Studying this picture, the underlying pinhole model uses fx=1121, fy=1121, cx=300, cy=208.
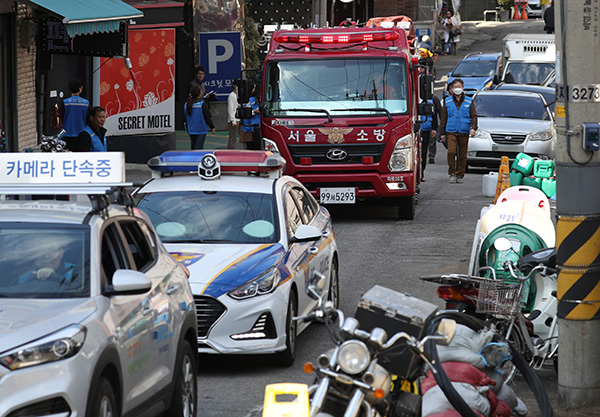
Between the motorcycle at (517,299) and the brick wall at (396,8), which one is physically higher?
the brick wall at (396,8)

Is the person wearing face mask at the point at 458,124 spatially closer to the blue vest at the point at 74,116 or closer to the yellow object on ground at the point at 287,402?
the blue vest at the point at 74,116

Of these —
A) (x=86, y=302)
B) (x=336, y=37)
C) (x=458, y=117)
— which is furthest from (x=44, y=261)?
(x=458, y=117)

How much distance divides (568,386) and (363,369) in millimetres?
3709

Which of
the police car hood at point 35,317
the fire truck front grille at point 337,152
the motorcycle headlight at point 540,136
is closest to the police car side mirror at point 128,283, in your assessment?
the police car hood at point 35,317

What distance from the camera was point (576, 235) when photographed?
7812 millimetres

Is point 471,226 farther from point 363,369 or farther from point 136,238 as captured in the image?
point 363,369

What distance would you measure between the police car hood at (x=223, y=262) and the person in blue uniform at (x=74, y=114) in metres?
9.03

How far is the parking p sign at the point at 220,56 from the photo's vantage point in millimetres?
29141

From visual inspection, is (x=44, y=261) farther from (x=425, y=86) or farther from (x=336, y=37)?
(x=425, y=86)

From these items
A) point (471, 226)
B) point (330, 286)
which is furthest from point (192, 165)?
point (471, 226)

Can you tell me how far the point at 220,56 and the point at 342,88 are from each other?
1235 cm

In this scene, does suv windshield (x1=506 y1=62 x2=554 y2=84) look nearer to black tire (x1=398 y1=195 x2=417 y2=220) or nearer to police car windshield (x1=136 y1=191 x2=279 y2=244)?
black tire (x1=398 y1=195 x2=417 y2=220)

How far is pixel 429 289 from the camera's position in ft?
41.6

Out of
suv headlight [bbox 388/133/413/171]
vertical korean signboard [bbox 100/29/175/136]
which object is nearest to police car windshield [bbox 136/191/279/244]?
suv headlight [bbox 388/133/413/171]
